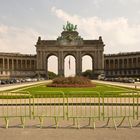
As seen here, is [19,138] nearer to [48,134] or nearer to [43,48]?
[48,134]

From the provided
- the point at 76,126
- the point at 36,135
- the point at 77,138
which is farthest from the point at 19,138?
the point at 76,126

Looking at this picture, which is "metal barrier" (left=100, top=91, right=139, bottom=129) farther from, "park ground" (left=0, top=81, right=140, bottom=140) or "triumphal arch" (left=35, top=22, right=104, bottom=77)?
"triumphal arch" (left=35, top=22, right=104, bottom=77)

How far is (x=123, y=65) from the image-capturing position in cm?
15125

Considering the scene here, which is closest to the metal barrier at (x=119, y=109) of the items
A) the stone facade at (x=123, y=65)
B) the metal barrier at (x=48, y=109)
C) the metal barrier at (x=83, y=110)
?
the metal barrier at (x=83, y=110)

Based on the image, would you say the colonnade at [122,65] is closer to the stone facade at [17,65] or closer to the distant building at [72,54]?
the distant building at [72,54]

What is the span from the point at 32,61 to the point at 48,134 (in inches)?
5752

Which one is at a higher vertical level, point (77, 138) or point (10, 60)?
point (10, 60)

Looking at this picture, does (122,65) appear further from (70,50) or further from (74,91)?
(74,91)

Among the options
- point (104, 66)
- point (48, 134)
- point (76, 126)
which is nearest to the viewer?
point (48, 134)

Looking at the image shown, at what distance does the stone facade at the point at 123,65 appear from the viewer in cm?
14775

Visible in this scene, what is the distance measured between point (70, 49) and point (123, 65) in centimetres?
2846

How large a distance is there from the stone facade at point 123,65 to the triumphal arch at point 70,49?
25.7ft

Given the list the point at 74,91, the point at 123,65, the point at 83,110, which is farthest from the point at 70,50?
the point at 74,91

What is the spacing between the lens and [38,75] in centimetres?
14875
